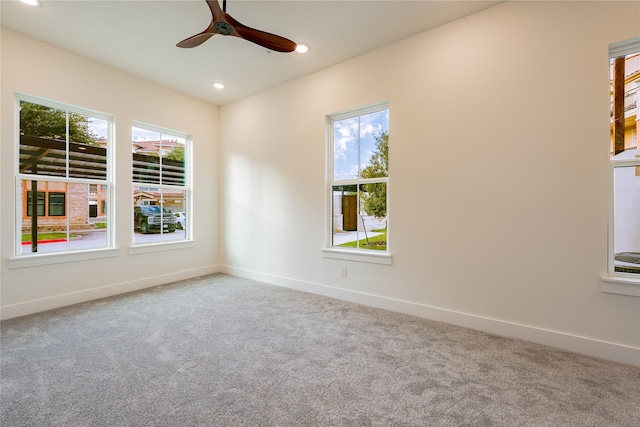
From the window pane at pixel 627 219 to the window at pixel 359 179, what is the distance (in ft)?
6.09

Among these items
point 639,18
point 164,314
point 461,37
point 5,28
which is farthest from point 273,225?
point 639,18

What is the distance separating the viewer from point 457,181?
275cm

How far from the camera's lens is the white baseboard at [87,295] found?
2.92 m

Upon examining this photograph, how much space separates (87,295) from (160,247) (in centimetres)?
101

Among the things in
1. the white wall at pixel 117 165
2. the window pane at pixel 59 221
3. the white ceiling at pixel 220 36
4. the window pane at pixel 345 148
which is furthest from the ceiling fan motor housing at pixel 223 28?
the window pane at pixel 59 221

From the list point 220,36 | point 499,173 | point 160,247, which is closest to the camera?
point 499,173

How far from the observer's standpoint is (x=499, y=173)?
2543 millimetres

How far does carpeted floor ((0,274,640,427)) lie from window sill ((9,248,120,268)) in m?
0.58

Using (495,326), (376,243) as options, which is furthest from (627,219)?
(376,243)

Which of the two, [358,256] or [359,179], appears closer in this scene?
[358,256]

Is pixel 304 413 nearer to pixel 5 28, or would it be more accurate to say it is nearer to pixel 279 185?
pixel 279 185

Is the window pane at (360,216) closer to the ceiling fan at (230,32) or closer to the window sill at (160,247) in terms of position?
the ceiling fan at (230,32)

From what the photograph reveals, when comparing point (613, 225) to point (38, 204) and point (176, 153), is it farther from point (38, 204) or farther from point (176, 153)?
point (38, 204)

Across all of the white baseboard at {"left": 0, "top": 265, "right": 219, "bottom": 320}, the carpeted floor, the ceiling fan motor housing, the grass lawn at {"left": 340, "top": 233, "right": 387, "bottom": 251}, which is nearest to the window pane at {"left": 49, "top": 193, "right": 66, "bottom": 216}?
the white baseboard at {"left": 0, "top": 265, "right": 219, "bottom": 320}
